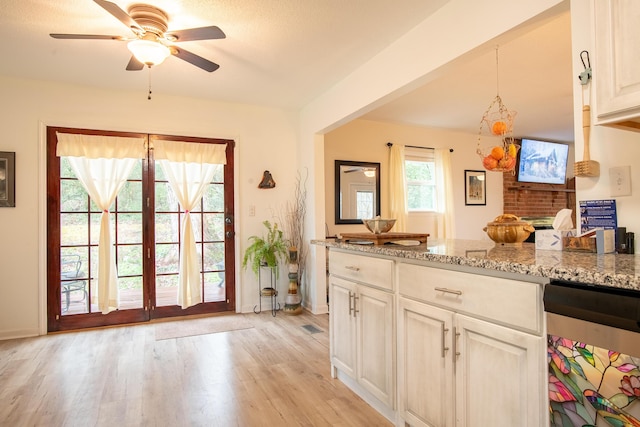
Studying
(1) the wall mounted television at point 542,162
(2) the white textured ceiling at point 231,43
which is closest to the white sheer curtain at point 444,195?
(1) the wall mounted television at point 542,162

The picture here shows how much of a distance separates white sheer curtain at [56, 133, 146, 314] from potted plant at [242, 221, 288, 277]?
4.45 ft

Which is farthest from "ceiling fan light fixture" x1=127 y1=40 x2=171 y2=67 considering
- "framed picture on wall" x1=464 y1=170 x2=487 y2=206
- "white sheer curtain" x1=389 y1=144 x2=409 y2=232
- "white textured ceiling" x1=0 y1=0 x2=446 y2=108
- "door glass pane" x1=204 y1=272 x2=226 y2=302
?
"framed picture on wall" x1=464 y1=170 x2=487 y2=206

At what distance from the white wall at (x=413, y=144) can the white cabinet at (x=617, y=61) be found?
354cm

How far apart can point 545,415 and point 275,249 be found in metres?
3.30

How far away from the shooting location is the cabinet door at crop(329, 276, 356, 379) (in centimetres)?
217

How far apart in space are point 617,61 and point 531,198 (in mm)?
5675

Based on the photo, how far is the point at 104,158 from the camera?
12.0 ft

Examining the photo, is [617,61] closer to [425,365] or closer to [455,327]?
[455,327]

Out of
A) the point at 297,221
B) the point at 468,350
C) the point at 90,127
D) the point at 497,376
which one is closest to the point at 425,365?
the point at 468,350

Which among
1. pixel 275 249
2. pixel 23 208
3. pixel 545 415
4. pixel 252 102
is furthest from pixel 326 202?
pixel 545 415

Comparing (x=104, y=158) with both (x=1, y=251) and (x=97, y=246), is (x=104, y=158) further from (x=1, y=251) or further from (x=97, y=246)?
(x=1, y=251)

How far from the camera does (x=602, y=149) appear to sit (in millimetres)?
1462

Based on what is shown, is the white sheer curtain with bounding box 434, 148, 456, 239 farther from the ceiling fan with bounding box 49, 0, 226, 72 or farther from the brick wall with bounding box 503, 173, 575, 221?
the ceiling fan with bounding box 49, 0, 226, 72

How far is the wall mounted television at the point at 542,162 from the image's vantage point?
5941 mm
